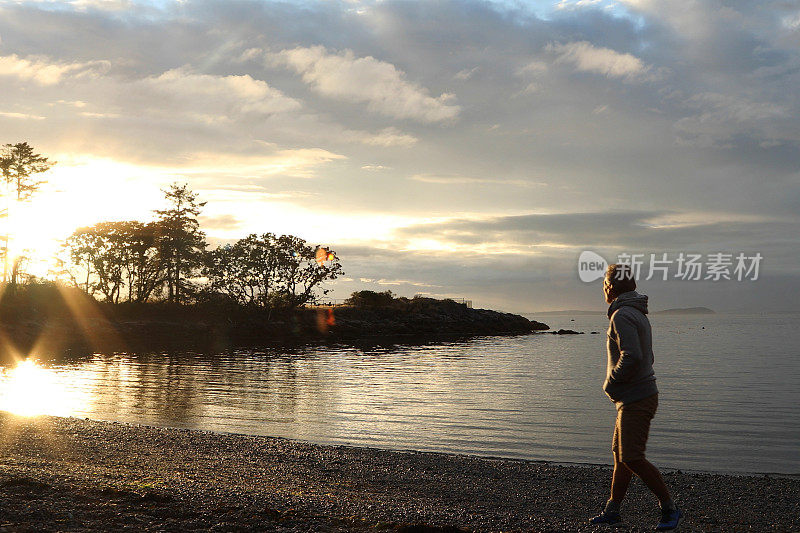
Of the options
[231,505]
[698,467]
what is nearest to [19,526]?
[231,505]

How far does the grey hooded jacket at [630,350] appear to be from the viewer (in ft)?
20.4

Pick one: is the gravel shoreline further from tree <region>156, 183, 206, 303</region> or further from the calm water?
tree <region>156, 183, 206, 303</region>

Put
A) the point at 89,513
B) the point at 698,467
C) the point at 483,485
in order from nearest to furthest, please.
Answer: the point at 89,513 → the point at 483,485 → the point at 698,467

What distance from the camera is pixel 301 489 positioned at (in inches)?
349

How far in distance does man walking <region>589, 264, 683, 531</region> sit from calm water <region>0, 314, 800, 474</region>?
22.1 ft

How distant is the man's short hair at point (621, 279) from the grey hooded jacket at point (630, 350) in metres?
0.06

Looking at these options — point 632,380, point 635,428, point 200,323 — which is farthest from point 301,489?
point 200,323

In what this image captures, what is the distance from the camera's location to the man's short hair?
255 inches

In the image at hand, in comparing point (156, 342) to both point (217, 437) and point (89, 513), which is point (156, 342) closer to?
point (217, 437)

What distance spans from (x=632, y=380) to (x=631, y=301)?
32.3 inches

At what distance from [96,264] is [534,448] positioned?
197ft

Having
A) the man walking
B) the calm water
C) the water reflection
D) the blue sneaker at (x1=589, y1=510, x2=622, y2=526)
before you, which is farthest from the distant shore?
the man walking

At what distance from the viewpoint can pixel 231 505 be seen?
6.96 m

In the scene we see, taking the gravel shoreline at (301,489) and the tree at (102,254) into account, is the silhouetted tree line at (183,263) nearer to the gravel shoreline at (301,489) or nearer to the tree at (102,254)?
the tree at (102,254)
